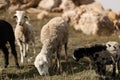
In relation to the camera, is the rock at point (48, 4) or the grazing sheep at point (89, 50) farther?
the rock at point (48, 4)

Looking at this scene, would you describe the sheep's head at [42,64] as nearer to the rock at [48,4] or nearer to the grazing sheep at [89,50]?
the grazing sheep at [89,50]

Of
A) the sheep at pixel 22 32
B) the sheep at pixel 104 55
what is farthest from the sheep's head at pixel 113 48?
the sheep at pixel 22 32

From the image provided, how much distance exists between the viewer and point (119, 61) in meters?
13.7

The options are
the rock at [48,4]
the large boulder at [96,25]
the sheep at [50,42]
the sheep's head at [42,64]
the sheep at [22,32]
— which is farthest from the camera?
the rock at [48,4]

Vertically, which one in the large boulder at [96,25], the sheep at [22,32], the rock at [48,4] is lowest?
the rock at [48,4]

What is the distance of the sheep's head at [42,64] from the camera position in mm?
13711

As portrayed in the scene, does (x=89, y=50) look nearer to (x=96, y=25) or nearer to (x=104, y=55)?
(x=104, y=55)

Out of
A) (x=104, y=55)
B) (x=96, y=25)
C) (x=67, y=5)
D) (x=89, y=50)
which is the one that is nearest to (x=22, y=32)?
(x=89, y=50)

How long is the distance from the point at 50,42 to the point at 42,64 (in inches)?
50.6

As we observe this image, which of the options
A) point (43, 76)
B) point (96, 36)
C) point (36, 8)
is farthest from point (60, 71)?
point (36, 8)

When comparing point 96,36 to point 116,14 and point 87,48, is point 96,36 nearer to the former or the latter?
point 116,14

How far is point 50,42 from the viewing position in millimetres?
14750

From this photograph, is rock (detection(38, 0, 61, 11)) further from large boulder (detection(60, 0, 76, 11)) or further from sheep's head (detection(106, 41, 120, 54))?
sheep's head (detection(106, 41, 120, 54))

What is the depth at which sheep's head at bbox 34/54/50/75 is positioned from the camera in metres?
13.7
